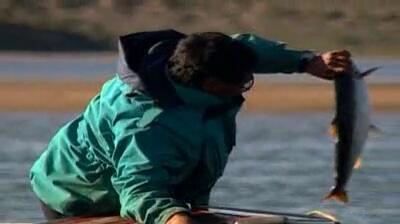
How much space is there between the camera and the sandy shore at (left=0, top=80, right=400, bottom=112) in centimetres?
2838

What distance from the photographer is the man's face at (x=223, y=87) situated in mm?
7836

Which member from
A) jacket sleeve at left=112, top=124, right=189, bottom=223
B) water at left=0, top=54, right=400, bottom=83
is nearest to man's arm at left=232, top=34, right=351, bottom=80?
jacket sleeve at left=112, top=124, right=189, bottom=223

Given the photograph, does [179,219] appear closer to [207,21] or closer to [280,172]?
[280,172]

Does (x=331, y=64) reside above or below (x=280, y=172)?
above

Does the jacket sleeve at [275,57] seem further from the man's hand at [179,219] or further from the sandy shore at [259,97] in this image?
the sandy shore at [259,97]

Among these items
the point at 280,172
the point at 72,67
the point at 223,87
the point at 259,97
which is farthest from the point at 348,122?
the point at 72,67

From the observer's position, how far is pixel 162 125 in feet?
25.8

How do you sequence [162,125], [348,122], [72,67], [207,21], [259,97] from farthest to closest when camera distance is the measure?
[207,21]
[72,67]
[259,97]
[348,122]
[162,125]

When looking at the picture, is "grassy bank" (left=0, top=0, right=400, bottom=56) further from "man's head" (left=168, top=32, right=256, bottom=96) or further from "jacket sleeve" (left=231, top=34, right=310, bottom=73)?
"man's head" (left=168, top=32, right=256, bottom=96)

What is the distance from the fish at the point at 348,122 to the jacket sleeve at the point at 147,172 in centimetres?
96

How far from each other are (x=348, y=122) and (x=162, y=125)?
1.11m

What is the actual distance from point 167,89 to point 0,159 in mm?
10546

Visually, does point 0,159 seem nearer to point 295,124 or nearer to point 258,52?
point 295,124

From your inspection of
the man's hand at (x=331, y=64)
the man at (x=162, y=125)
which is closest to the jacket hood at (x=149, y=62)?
the man at (x=162, y=125)
